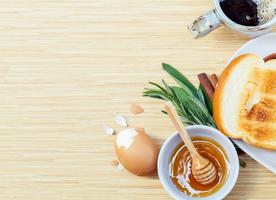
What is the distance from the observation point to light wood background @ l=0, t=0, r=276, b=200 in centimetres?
138

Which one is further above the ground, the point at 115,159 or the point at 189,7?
the point at 189,7

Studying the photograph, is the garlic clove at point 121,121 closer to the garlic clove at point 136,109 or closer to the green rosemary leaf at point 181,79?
the garlic clove at point 136,109

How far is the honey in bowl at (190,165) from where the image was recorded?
1.33m

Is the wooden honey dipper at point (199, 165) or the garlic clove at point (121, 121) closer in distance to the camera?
the wooden honey dipper at point (199, 165)

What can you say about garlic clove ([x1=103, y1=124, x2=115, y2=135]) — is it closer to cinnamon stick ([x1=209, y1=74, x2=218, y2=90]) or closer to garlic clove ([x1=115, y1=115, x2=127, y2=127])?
garlic clove ([x1=115, y1=115, x2=127, y2=127])

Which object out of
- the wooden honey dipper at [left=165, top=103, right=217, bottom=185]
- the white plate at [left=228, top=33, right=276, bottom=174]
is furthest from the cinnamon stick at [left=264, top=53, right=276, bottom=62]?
the wooden honey dipper at [left=165, top=103, right=217, bottom=185]

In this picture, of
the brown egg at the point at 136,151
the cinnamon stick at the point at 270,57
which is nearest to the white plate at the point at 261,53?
the cinnamon stick at the point at 270,57

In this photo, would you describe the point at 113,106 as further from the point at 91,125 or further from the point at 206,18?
the point at 206,18

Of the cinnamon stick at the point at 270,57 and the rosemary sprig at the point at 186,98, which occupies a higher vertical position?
the cinnamon stick at the point at 270,57

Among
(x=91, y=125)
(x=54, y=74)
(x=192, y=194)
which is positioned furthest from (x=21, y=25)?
(x=192, y=194)

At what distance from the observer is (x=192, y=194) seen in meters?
1.33

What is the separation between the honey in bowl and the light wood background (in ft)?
0.15

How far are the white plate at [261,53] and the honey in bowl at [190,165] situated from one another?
0.15ft

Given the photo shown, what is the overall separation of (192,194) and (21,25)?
496 mm
